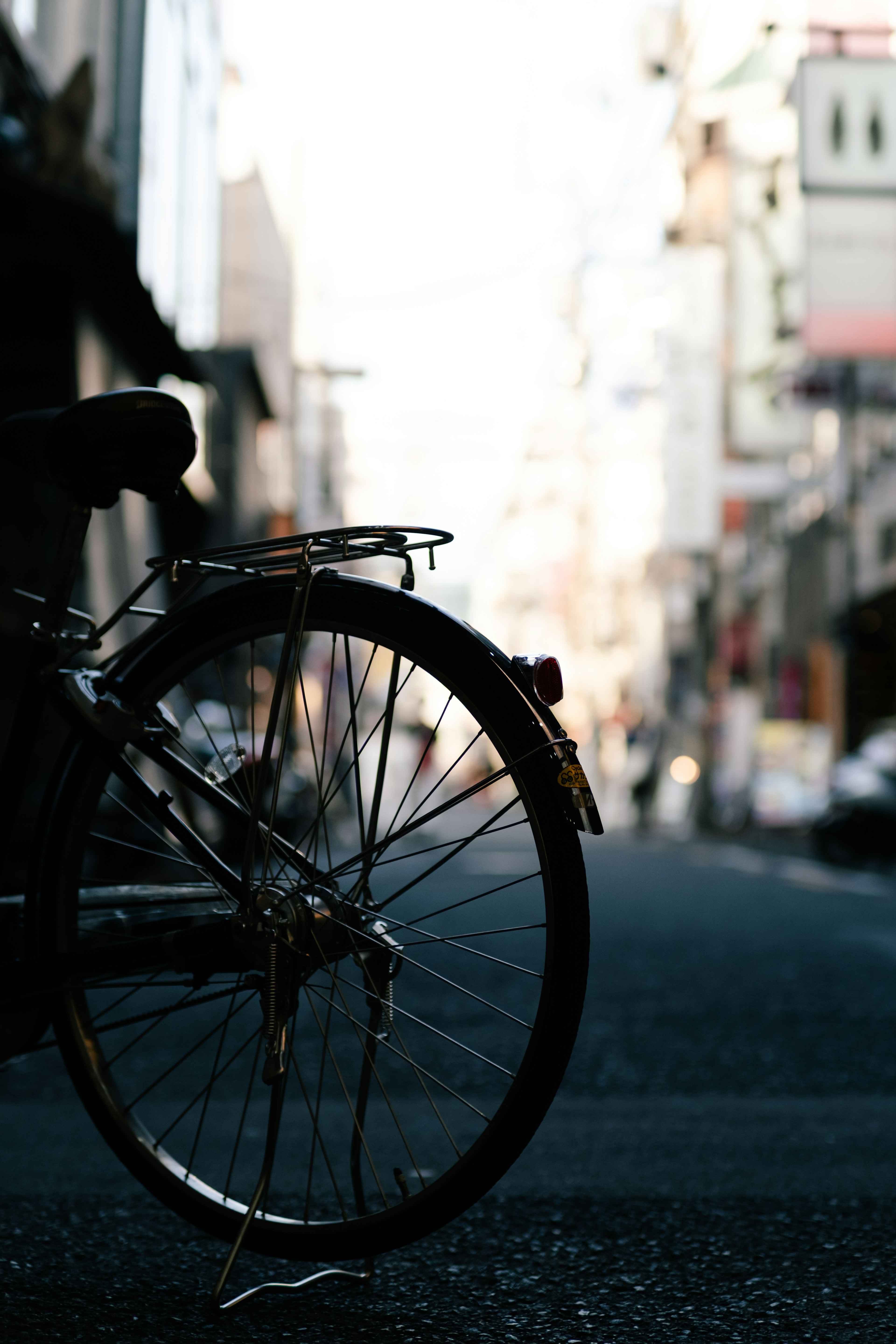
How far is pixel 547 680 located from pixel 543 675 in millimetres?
10

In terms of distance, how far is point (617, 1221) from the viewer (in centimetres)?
204

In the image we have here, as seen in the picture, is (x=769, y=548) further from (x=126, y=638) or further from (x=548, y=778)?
(x=548, y=778)

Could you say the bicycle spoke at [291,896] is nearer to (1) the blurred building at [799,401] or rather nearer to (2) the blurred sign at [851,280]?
(2) the blurred sign at [851,280]

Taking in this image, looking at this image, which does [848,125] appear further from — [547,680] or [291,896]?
[291,896]

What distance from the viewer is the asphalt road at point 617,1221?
161cm

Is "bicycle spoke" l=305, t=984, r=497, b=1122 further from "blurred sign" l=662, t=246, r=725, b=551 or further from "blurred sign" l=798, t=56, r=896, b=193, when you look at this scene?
"blurred sign" l=662, t=246, r=725, b=551

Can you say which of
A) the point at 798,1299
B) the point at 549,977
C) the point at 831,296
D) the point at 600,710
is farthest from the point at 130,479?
the point at 600,710

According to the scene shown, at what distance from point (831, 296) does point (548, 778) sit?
11.8 m

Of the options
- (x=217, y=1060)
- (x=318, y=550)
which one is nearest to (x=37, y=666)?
(x=318, y=550)

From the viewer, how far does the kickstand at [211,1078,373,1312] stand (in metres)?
1.60

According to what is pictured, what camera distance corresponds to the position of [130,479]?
1.80 m

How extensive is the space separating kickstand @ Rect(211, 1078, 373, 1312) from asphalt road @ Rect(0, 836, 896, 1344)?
0.8 inches

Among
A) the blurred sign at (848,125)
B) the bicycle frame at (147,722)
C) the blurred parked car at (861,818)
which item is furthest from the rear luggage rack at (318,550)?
the blurred sign at (848,125)

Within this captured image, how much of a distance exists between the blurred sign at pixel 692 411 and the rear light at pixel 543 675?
21700 millimetres
